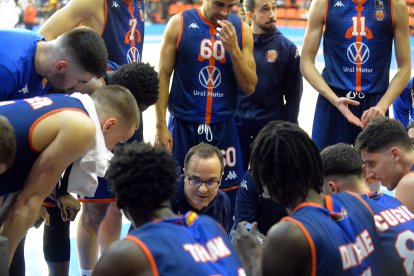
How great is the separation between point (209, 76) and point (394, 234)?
7.64 feet

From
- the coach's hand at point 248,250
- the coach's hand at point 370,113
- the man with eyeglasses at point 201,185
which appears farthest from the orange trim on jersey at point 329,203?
the coach's hand at point 370,113

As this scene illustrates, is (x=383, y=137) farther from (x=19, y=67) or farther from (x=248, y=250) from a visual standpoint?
(x=19, y=67)

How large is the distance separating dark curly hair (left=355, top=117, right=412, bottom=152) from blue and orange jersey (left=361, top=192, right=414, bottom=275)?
28.8 inches

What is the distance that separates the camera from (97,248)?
511cm

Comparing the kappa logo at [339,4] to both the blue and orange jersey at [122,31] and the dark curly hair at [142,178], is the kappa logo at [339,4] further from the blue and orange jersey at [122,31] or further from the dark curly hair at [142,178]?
the dark curly hair at [142,178]

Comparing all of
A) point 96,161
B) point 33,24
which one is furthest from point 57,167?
point 33,24

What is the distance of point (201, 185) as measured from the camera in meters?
4.67

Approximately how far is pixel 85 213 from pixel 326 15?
222 centimetres

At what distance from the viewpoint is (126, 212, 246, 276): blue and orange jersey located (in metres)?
2.67

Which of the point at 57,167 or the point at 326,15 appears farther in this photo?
the point at 326,15

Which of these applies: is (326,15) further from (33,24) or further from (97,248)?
(33,24)

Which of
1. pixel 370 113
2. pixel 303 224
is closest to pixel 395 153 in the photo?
pixel 370 113

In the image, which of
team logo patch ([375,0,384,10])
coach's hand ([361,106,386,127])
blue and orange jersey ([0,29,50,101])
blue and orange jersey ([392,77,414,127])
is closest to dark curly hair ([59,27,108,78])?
blue and orange jersey ([0,29,50,101])

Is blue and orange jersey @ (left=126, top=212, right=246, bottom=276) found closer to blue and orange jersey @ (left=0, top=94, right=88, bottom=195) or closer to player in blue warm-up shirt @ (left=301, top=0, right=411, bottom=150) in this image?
blue and orange jersey @ (left=0, top=94, right=88, bottom=195)
